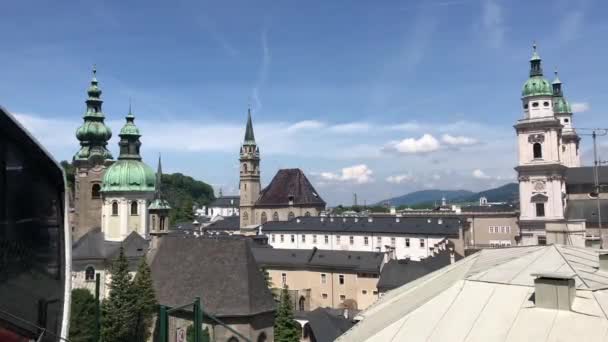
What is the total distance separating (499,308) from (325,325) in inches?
965

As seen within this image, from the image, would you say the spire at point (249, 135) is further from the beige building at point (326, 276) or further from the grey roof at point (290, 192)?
the beige building at point (326, 276)

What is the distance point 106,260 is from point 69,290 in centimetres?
4027

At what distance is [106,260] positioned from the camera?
41.0 metres

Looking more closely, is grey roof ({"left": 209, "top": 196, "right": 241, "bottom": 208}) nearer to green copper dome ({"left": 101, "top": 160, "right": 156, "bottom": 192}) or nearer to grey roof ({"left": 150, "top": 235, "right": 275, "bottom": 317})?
green copper dome ({"left": 101, "top": 160, "right": 156, "bottom": 192})

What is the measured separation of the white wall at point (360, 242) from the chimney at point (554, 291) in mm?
48822

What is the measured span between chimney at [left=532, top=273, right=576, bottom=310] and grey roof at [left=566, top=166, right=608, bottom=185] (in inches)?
1960

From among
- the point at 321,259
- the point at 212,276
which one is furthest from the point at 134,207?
the point at 212,276

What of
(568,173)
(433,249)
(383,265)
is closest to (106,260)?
(383,265)

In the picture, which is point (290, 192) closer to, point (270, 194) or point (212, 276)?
point (270, 194)

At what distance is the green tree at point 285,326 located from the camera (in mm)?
29062

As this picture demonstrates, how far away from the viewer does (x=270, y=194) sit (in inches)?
3445

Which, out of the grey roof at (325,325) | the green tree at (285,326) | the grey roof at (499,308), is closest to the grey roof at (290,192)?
the grey roof at (325,325)

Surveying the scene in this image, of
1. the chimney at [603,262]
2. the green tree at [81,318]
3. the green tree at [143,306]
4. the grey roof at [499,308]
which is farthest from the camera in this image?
the green tree at [143,306]

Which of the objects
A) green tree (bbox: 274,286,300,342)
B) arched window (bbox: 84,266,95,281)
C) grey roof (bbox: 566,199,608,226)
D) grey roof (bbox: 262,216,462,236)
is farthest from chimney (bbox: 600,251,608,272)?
grey roof (bbox: 262,216,462,236)
